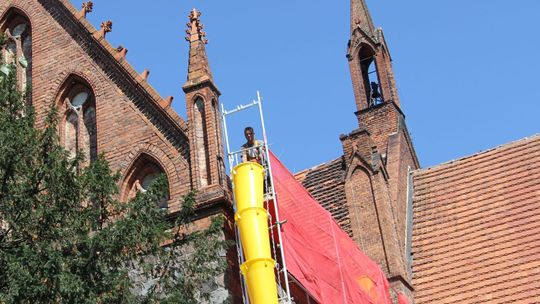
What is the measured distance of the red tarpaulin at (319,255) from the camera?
45.2ft

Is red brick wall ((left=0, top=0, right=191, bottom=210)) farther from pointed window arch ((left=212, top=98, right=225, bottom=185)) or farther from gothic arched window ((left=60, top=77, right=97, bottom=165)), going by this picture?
pointed window arch ((left=212, top=98, right=225, bottom=185))

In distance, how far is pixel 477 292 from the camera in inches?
693

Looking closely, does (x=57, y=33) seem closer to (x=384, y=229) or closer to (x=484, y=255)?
(x=384, y=229)

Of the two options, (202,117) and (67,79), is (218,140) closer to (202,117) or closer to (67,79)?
(202,117)

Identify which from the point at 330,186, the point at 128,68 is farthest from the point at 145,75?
the point at 330,186

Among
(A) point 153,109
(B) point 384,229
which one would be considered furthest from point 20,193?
(B) point 384,229

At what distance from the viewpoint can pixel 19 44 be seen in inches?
671

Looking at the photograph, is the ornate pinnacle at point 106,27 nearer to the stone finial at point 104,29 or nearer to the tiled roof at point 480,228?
the stone finial at point 104,29

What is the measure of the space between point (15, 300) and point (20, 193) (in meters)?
1.32

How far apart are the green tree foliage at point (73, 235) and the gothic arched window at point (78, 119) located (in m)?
3.23

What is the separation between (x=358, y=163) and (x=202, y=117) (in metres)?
5.66

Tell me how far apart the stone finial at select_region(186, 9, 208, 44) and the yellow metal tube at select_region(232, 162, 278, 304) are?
8.68ft

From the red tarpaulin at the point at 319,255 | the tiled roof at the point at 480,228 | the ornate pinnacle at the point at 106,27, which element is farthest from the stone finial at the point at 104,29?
the tiled roof at the point at 480,228

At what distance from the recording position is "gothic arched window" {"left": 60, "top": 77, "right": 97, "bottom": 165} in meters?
15.4
